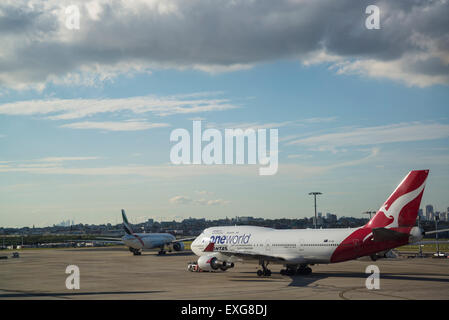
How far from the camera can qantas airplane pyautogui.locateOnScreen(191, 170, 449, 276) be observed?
3869 centimetres

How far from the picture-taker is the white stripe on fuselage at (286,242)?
43.0 metres

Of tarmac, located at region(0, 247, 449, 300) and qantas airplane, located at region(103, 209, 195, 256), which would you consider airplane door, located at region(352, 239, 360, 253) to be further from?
qantas airplane, located at region(103, 209, 195, 256)

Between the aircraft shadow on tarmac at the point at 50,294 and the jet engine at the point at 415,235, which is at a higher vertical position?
the jet engine at the point at 415,235

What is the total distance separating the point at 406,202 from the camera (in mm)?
38938

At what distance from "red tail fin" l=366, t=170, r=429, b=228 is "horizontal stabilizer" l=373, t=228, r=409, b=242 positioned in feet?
2.89

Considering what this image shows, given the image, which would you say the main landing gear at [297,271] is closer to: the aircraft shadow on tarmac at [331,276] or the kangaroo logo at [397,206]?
the aircraft shadow on tarmac at [331,276]

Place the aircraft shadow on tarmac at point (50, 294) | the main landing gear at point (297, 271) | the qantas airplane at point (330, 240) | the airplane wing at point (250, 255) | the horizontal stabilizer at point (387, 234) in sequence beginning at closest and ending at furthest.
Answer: the aircraft shadow on tarmac at point (50, 294)
the horizontal stabilizer at point (387, 234)
the qantas airplane at point (330, 240)
the airplane wing at point (250, 255)
the main landing gear at point (297, 271)

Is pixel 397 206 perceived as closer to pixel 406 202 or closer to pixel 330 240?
pixel 406 202

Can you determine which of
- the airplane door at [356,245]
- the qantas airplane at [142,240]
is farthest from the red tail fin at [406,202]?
the qantas airplane at [142,240]

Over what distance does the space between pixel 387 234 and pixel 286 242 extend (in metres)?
10.9

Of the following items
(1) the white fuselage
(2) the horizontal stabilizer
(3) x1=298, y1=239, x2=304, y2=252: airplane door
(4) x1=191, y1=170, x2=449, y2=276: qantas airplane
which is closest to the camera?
(2) the horizontal stabilizer

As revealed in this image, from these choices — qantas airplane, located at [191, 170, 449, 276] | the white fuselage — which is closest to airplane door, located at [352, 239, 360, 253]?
qantas airplane, located at [191, 170, 449, 276]
